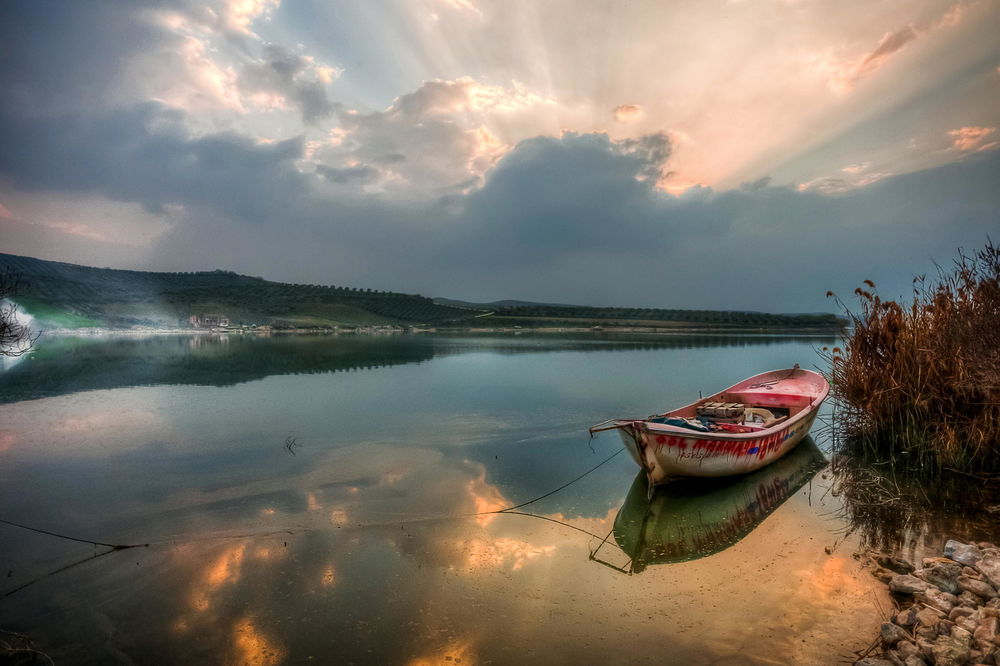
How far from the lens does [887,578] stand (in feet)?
19.1

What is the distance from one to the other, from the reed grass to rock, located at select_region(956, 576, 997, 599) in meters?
4.00

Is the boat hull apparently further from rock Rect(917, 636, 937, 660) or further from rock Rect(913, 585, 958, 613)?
rock Rect(917, 636, 937, 660)

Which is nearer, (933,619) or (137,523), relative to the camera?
(933,619)

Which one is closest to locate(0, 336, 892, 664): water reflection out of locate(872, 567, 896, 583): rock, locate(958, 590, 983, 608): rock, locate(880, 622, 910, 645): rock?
locate(872, 567, 896, 583): rock

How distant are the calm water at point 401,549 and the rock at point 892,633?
10.9 inches

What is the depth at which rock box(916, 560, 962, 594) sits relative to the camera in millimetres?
5066

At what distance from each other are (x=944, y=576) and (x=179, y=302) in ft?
279

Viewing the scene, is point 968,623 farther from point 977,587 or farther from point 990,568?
point 990,568

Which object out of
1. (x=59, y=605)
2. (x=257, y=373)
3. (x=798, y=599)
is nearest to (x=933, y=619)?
(x=798, y=599)

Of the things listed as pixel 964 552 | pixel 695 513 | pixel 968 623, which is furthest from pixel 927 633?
pixel 695 513

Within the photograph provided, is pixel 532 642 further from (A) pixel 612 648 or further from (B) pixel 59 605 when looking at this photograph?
(B) pixel 59 605

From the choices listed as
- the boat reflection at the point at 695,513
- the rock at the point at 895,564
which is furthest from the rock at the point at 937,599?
the boat reflection at the point at 695,513

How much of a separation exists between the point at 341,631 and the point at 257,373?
73.3 feet

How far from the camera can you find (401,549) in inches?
262
